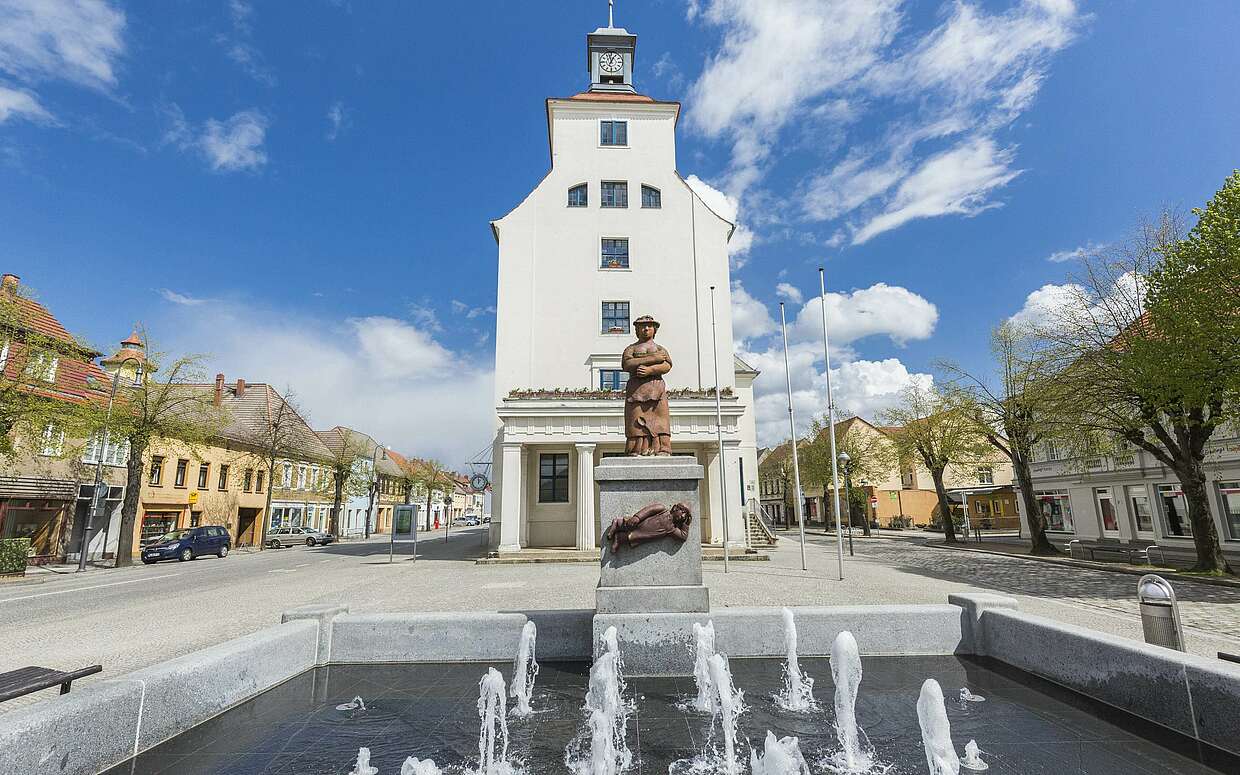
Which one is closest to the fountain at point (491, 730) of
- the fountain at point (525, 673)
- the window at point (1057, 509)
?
the fountain at point (525, 673)

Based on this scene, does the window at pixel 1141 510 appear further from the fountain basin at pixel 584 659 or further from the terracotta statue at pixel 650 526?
the terracotta statue at pixel 650 526

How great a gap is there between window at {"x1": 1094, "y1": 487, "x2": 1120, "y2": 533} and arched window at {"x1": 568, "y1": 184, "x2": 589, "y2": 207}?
3167cm

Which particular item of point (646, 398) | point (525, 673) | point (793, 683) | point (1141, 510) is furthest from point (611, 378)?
point (1141, 510)

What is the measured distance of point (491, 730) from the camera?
4688 mm

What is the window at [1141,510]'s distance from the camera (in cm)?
2835

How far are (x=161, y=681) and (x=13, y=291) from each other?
26688 mm

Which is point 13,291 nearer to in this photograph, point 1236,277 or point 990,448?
point 1236,277

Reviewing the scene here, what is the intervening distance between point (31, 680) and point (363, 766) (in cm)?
262

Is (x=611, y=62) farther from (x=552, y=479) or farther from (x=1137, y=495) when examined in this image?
(x=1137, y=495)

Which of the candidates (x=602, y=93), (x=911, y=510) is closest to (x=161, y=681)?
(x=602, y=93)

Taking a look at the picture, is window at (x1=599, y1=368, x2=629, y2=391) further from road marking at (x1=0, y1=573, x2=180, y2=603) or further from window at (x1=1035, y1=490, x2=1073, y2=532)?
window at (x1=1035, y1=490, x2=1073, y2=532)

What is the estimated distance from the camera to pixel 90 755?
4.14 metres

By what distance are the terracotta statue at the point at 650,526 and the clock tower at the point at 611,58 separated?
34221 millimetres

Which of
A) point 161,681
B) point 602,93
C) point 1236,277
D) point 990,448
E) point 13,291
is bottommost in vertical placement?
point 161,681
